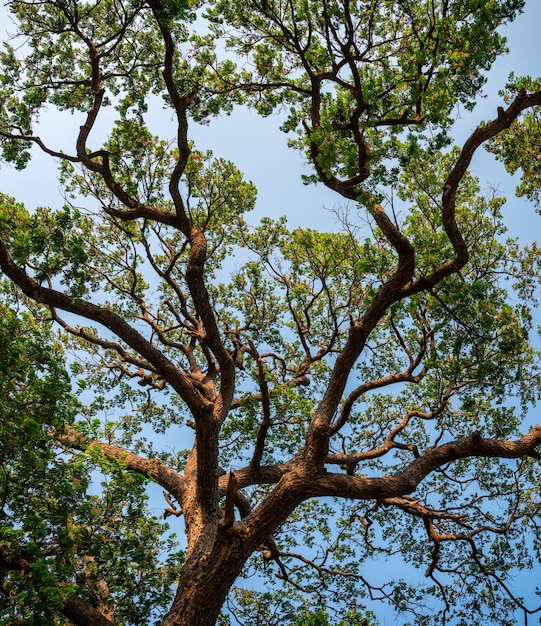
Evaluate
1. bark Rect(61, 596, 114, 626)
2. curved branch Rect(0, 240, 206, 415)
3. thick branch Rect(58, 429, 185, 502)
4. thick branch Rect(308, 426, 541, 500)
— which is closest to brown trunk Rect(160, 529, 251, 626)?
bark Rect(61, 596, 114, 626)

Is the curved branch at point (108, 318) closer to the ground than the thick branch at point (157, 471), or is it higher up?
higher up

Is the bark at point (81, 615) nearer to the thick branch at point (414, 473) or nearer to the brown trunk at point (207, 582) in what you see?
the brown trunk at point (207, 582)

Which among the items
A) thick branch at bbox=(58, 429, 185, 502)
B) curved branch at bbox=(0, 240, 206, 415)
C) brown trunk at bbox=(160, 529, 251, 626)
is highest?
curved branch at bbox=(0, 240, 206, 415)

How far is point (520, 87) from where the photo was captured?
304 inches

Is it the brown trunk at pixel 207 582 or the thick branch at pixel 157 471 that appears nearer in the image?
the brown trunk at pixel 207 582

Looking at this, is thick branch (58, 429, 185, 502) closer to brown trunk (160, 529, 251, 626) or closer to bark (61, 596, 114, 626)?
brown trunk (160, 529, 251, 626)

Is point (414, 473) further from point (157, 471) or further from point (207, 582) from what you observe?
point (157, 471)

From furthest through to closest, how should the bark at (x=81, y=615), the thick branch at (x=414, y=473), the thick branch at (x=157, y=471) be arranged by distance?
the thick branch at (x=157, y=471) < the thick branch at (x=414, y=473) < the bark at (x=81, y=615)

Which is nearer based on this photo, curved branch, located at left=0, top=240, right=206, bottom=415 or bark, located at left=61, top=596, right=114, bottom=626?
bark, located at left=61, top=596, right=114, bottom=626

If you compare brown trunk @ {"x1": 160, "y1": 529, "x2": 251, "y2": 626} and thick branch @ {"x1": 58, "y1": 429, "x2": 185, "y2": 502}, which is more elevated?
thick branch @ {"x1": 58, "y1": 429, "x2": 185, "y2": 502}

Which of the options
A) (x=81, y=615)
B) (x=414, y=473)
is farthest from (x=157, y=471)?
(x=414, y=473)

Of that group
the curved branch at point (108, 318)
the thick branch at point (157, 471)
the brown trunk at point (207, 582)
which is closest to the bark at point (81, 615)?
the brown trunk at point (207, 582)

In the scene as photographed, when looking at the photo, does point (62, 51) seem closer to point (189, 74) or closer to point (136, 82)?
point (136, 82)

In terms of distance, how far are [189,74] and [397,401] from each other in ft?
29.1
